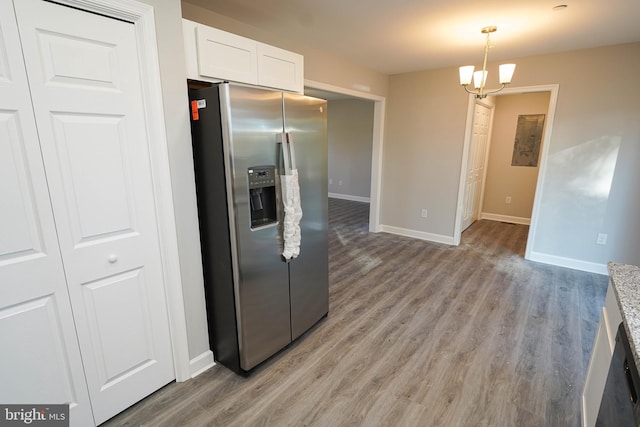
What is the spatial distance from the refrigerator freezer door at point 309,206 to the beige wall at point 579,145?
2728mm

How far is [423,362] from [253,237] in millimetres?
1419

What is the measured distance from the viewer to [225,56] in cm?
182

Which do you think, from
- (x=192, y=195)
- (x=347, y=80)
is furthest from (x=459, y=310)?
(x=347, y=80)

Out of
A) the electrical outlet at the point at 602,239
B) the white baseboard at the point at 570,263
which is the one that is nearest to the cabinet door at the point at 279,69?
the white baseboard at the point at 570,263

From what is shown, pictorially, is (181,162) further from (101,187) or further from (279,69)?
(279,69)

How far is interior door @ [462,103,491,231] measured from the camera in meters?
4.62

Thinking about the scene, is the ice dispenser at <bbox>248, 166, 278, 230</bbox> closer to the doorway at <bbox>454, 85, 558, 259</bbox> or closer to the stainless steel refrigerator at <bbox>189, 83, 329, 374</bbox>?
the stainless steel refrigerator at <bbox>189, 83, 329, 374</bbox>

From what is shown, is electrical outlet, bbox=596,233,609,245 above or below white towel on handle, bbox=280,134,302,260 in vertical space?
below

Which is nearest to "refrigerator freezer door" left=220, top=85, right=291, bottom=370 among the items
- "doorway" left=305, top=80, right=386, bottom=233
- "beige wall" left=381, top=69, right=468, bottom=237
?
"doorway" left=305, top=80, right=386, bottom=233

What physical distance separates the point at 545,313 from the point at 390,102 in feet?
11.0

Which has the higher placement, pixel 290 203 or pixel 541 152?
pixel 541 152

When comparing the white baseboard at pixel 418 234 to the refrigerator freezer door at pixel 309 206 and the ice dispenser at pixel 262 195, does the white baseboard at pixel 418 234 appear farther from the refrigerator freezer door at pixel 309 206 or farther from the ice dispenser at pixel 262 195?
the ice dispenser at pixel 262 195

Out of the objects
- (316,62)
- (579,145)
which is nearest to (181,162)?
(316,62)

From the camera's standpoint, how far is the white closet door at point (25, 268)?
1169mm
